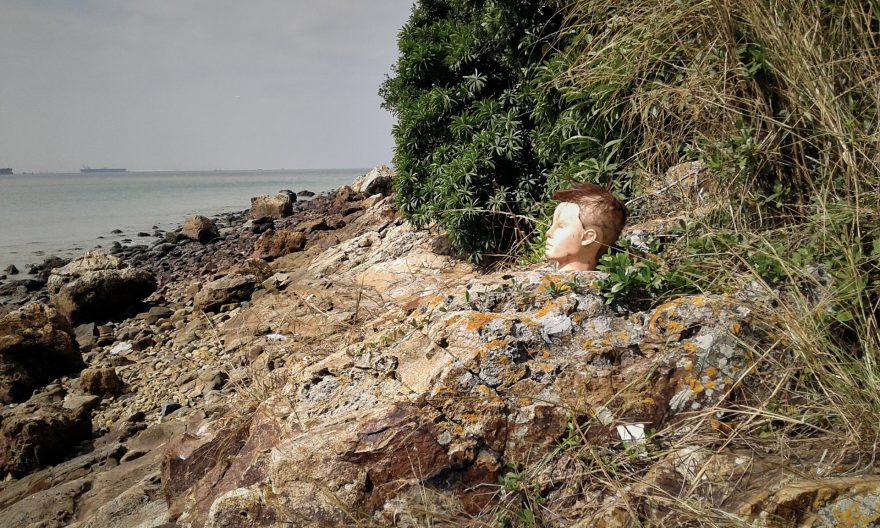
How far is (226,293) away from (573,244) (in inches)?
317

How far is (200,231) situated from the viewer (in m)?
19.2

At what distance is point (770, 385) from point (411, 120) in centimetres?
592

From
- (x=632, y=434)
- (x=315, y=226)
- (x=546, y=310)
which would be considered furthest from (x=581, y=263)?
(x=315, y=226)

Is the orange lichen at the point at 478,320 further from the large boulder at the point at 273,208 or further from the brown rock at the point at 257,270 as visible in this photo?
the large boulder at the point at 273,208

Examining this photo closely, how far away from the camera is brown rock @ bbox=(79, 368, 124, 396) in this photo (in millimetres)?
7016

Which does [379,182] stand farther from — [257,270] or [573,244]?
[573,244]

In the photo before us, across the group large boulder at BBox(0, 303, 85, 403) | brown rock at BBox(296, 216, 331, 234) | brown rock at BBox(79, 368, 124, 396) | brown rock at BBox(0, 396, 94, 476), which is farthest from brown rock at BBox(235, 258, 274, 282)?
brown rock at BBox(0, 396, 94, 476)

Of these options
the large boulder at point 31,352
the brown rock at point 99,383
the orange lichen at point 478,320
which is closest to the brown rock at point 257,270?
the large boulder at point 31,352

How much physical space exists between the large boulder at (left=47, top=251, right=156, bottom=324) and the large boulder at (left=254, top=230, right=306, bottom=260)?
263cm

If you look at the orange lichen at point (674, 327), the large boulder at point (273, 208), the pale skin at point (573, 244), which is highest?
the pale skin at point (573, 244)

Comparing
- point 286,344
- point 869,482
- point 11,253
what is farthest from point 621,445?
point 11,253

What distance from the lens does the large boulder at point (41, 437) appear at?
17.7ft

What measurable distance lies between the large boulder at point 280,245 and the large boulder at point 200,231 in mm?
6939

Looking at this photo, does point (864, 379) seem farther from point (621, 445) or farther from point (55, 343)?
point (55, 343)
